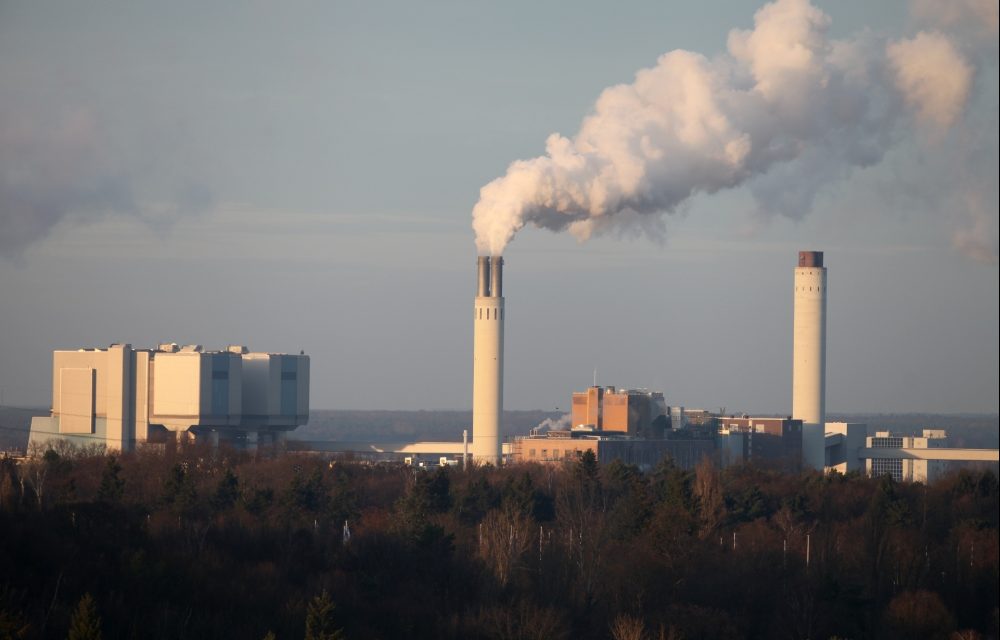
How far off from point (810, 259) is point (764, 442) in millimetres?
9689

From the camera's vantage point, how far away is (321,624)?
28.0 metres

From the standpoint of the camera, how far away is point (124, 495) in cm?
4572

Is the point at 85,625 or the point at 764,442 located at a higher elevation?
the point at 764,442

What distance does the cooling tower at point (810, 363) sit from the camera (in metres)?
79.1

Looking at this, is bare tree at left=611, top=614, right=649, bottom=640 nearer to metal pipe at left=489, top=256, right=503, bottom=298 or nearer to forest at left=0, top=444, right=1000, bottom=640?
forest at left=0, top=444, right=1000, bottom=640

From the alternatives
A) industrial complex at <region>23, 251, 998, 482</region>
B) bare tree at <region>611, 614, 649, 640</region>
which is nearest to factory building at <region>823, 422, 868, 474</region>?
industrial complex at <region>23, 251, 998, 482</region>

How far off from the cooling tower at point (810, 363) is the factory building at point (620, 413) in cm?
666

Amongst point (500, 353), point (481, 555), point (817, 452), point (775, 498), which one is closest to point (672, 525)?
point (481, 555)

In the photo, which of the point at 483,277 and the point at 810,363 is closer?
the point at 483,277

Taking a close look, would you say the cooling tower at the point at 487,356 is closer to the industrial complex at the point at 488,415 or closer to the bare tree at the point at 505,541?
the industrial complex at the point at 488,415

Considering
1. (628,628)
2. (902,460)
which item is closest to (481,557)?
(628,628)

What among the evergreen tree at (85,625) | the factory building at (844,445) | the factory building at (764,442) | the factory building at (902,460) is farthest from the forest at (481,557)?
the factory building at (844,445)

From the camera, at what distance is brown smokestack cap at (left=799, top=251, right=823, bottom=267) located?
81062mm

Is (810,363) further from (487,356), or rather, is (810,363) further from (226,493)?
(226,493)
